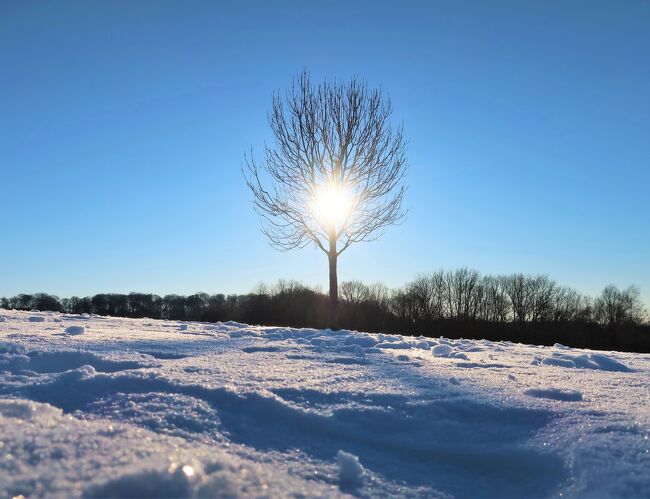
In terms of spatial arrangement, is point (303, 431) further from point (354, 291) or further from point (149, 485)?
point (354, 291)

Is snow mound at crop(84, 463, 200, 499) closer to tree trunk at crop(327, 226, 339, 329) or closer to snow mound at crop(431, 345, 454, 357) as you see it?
snow mound at crop(431, 345, 454, 357)

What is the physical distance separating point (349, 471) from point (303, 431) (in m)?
0.32

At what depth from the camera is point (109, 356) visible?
234 cm

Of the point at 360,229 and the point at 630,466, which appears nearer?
the point at 630,466

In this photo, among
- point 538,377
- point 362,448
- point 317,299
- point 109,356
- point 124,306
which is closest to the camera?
point 362,448

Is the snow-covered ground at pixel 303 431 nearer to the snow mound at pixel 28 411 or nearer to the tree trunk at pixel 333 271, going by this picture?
the snow mound at pixel 28 411

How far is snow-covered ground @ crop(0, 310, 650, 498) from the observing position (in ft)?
3.57

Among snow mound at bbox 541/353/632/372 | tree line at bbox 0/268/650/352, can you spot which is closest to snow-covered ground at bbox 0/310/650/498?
snow mound at bbox 541/353/632/372

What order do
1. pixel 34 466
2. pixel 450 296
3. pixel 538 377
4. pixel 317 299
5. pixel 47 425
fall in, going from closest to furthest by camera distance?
pixel 34 466 < pixel 47 425 < pixel 538 377 < pixel 317 299 < pixel 450 296

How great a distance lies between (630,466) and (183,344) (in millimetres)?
2617

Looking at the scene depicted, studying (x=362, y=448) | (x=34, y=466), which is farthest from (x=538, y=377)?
(x=34, y=466)

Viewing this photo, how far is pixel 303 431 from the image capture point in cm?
156

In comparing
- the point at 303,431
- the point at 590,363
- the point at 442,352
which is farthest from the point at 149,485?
the point at 590,363

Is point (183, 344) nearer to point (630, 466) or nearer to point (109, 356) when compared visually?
point (109, 356)
